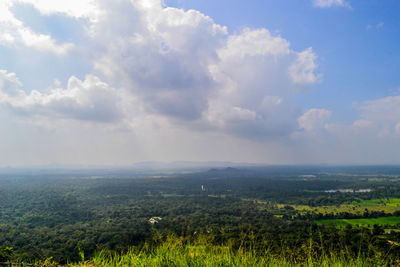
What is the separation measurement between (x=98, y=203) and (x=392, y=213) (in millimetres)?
77333

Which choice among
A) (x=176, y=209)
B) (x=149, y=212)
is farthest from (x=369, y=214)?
(x=149, y=212)

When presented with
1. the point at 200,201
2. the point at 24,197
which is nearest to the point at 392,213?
the point at 200,201

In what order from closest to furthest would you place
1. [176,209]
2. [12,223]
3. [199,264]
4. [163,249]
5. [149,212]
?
1. [199,264]
2. [163,249]
3. [12,223]
4. [149,212]
5. [176,209]

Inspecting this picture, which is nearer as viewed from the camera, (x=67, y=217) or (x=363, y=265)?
(x=363, y=265)

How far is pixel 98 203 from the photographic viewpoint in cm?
6656

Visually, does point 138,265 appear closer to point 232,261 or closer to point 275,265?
point 232,261

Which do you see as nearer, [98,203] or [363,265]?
[363,265]

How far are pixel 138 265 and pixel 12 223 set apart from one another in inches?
2154

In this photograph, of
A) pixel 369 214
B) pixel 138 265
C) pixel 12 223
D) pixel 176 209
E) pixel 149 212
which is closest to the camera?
pixel 138 265

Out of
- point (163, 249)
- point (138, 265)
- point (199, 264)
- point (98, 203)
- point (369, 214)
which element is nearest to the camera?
point (199, 264)

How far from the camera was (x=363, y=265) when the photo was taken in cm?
288

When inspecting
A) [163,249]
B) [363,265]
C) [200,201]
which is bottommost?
[200,201]

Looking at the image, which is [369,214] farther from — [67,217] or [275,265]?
[67,217]

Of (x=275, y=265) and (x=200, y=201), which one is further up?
(x=275, y=265)
